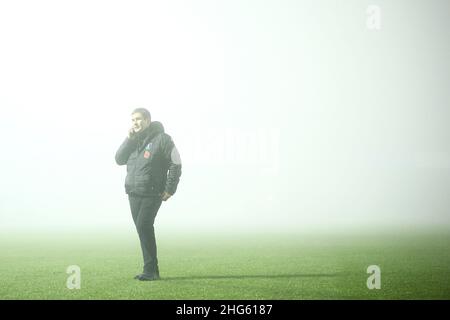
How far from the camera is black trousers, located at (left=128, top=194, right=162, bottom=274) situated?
8.34m

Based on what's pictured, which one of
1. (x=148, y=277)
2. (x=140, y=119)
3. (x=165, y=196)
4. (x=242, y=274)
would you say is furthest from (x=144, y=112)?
(x=242, y=274)

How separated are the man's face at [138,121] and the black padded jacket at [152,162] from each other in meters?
0.06

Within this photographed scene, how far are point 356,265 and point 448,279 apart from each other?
7.46ft

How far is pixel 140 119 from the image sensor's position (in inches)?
324

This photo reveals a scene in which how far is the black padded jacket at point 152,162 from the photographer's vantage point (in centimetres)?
824

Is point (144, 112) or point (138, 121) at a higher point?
point (144, 112)

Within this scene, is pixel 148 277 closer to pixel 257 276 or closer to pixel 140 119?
pixel 257 276

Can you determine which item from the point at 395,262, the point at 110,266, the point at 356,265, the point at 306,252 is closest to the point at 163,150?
the point at 110,266

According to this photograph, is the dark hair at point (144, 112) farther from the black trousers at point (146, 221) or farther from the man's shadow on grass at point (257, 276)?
the man's shadow on grass at point (257, 276)

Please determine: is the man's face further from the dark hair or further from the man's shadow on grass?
the man's shadow on grass

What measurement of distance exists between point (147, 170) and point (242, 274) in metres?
2.48

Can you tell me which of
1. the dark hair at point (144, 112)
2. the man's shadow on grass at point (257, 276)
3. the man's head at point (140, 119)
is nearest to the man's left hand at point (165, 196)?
the man's head at point (140, 119)

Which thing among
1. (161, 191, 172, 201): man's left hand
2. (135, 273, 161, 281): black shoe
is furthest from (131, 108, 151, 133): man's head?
(135, 273, 161, 281): black shoe
